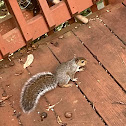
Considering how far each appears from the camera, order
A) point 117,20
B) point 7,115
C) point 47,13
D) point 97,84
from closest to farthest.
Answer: point 7,115
point 97,84
point 47,13
point 117,20

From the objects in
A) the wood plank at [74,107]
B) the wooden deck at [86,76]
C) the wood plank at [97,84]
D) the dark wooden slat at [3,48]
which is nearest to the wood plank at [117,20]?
the wooden deck at [86,76]

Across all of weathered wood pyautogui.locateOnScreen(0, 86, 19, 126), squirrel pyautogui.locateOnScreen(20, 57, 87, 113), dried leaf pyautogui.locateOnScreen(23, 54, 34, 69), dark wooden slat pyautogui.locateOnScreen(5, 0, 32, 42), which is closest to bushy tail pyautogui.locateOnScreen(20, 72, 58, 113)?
squirrel pyautogui.locateOnScreen(20, 57, 87, 113)

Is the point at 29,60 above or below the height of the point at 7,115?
above

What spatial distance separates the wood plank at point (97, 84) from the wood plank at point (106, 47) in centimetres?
6

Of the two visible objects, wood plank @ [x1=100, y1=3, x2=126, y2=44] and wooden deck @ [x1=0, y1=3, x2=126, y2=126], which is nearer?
wooden deck @ [x1=0, y1=3, x2=126, y2=126]

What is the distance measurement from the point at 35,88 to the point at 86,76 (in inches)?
18.4

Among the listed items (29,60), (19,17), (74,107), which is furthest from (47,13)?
(74,107)

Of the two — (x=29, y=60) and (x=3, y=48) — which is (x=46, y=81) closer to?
(x=29, y=60)

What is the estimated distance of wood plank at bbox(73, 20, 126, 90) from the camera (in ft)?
7.89

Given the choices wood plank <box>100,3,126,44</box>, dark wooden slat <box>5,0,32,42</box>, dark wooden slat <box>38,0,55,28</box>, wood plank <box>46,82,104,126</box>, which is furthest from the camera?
wood plank <box>100,3,126,44</box>

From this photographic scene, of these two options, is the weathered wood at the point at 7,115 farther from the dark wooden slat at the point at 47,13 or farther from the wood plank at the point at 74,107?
the dark wooden slat at the point at 47,13

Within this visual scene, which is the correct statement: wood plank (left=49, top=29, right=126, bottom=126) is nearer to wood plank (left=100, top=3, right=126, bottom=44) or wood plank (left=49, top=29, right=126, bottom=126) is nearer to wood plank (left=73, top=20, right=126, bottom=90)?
wood plank (left=73, top=20, right=126, bottom=90)

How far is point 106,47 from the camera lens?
2.58 meters

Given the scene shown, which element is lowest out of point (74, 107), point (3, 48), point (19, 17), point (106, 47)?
point (74, 107)
